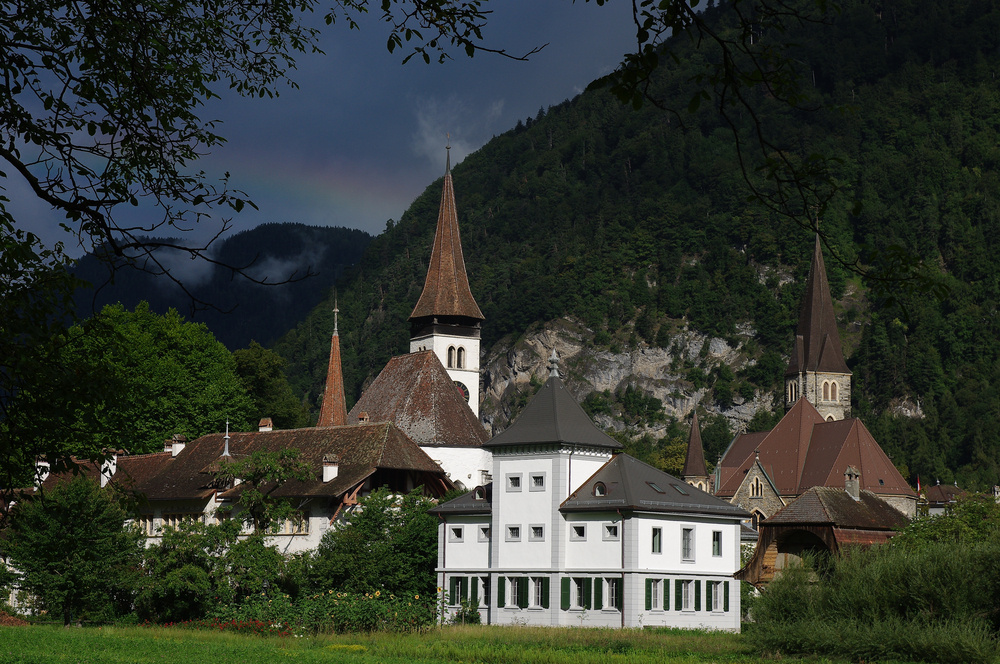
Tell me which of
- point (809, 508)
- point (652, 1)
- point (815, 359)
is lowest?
point (809, 508)

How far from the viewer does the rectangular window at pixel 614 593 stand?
139ft

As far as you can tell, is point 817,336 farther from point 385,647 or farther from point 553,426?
point 385,647

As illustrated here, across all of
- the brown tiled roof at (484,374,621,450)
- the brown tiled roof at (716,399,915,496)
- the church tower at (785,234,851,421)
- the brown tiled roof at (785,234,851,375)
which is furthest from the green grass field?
the brown tiled roof at (785,234,851,375)

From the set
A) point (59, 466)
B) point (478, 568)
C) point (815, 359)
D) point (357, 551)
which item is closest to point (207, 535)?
point (357, 551)

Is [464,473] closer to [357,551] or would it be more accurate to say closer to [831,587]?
[357,551]

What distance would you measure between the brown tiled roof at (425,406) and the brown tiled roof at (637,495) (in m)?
20.7

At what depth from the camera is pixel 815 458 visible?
9281 cm

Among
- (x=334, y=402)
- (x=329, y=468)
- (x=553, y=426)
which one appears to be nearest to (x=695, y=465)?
(x=334, y=402)

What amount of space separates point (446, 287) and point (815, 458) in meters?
30.3

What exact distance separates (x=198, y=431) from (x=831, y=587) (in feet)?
143

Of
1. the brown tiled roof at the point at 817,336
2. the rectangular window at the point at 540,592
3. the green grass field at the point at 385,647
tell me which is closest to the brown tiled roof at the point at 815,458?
the brown tiled roof at the point at 817,336

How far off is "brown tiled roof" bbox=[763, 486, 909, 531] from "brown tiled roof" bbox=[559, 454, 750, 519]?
2.56 m

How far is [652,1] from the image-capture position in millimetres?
8945

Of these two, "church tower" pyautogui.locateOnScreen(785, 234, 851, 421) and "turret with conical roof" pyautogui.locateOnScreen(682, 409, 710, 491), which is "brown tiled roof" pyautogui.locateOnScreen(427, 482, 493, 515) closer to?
"turret with conical roof" pyautogui.locateOnScreen(682, 409, 710, 491)
